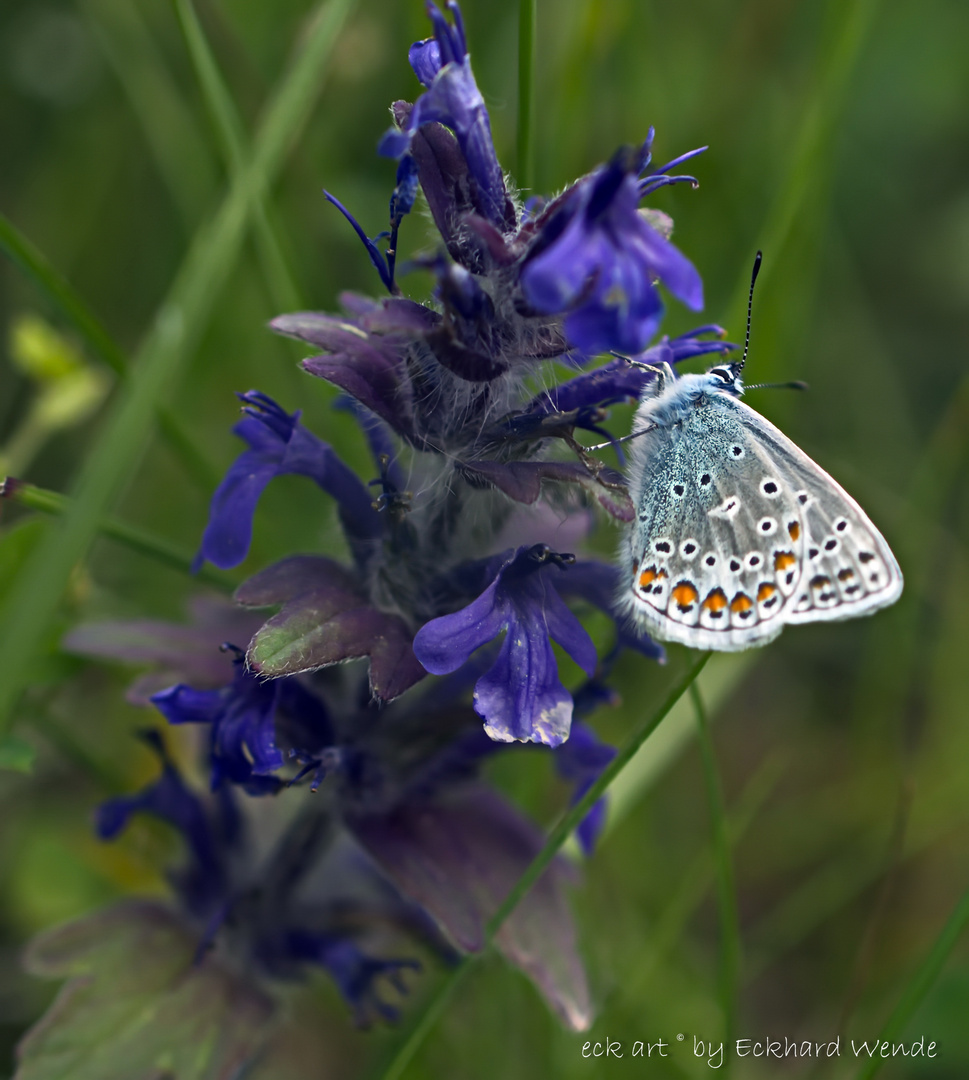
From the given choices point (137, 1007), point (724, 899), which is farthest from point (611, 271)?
point (137, 1007)

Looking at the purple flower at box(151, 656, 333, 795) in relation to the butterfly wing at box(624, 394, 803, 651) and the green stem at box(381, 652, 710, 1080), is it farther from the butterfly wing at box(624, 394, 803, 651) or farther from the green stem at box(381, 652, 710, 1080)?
the butterfly wing at box(624, 394, 803, 651)

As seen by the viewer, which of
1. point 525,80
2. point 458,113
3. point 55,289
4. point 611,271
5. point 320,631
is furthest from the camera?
point 55,289

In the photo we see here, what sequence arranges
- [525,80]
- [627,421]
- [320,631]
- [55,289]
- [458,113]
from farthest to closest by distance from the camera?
[627,421] < [55,289] < [525,80] < [320,631] < [458,113]

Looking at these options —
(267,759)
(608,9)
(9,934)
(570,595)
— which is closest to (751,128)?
(608,9)

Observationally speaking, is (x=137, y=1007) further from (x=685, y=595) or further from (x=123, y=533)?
(x=685, y=595)

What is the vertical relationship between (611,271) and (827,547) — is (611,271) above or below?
above

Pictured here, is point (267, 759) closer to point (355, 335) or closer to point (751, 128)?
point (355, 335)

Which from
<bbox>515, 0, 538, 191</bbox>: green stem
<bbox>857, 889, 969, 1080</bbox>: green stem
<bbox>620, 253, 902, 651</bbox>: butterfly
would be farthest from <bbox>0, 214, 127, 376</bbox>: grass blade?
<bbox>857, 889, 969, 1080</bbox>: green stem
